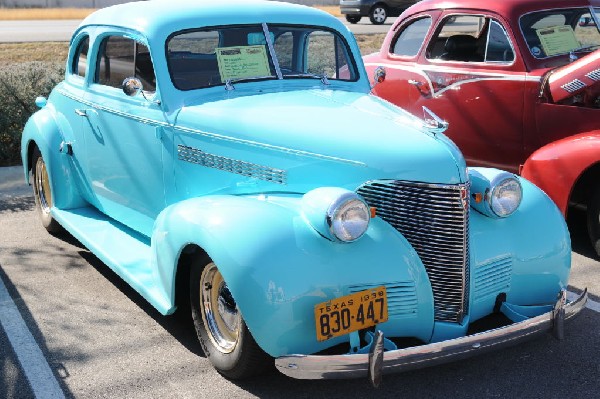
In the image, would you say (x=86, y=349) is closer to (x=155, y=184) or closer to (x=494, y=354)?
(x=155, y=184)

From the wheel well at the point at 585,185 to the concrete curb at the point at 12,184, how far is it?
466 centimetres

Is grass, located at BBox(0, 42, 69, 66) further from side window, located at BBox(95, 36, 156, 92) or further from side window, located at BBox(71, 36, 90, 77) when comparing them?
side window, located at BBox(95, 36, 156, 92)

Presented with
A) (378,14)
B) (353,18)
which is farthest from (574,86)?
(353,18)

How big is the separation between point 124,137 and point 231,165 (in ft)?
3.34

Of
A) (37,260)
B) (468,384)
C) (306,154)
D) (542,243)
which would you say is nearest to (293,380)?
(468,384)

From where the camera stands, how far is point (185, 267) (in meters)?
3.76

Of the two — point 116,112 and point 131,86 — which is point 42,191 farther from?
point 131,86

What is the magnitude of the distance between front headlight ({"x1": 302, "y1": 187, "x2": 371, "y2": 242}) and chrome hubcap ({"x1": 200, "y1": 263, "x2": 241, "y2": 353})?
1.84ft

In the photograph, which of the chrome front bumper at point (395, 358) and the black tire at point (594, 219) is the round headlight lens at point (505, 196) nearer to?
the chrome front bumper at point (395, 358)

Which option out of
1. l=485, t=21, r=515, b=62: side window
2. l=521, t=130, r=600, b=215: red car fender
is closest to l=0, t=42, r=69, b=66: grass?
l=485, t=21, r=515, b=62: side window

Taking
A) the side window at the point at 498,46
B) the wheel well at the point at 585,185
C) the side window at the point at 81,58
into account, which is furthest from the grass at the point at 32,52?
the wheel well at the point at 585,185

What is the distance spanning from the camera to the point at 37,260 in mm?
5270

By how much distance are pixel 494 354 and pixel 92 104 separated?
2980 millimetres

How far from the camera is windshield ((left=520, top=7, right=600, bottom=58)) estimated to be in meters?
6.17
